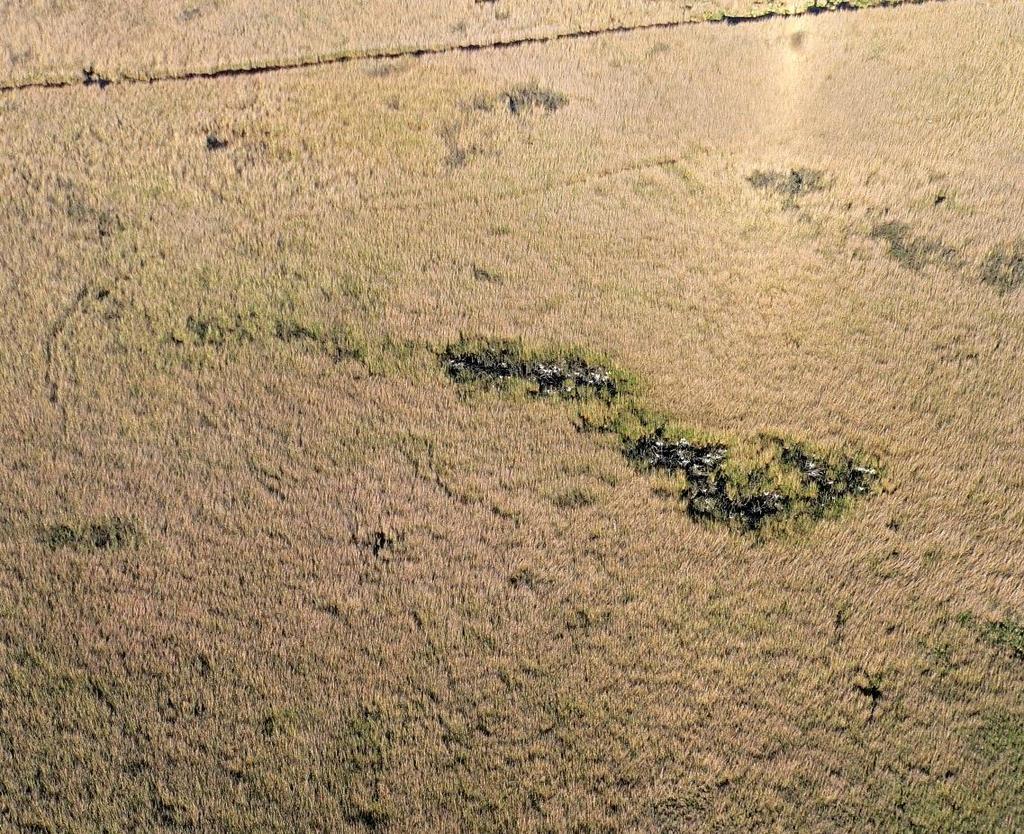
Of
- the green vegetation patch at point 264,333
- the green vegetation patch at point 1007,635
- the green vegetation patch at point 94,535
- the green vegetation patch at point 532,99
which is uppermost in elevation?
the green vegetation patch at point 532,99

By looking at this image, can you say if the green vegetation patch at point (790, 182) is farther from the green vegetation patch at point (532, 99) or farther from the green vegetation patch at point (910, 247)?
the green vegetation patch at point (532, 99)

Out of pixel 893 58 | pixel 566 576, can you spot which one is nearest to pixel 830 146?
pixel 893 58

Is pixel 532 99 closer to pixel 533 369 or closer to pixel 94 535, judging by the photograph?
pixel 533 369

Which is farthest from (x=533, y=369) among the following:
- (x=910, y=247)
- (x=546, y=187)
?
(x=910, y=247)

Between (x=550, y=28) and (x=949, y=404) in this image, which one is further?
(x=550, y=28)

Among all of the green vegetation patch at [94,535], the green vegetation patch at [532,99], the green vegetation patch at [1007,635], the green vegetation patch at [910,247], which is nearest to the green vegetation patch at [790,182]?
the green vegetation patch at [910,247]

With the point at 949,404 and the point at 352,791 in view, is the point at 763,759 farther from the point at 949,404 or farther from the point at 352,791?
the point at 949,404
